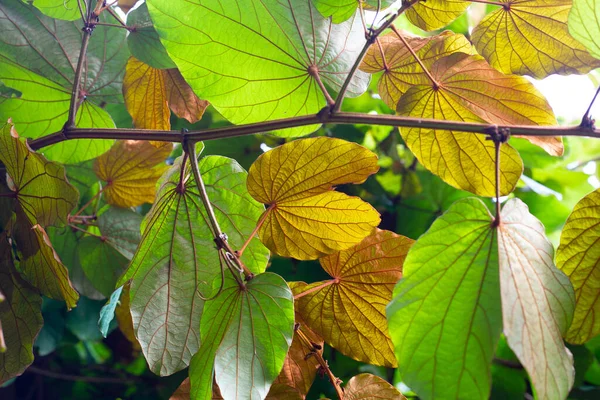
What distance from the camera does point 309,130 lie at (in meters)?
0.54

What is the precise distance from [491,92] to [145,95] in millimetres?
399

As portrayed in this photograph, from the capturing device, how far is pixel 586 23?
416 mm

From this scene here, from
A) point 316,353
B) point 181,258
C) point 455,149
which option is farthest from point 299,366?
point 455,149

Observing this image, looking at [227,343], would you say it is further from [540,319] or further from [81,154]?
[81,154]

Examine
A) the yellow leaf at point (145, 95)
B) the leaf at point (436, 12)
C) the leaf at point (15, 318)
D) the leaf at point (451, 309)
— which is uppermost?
the leaf at point (436, 12)

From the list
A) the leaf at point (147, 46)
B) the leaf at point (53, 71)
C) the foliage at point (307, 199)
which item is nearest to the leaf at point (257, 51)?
the foliage at point (307, 199)

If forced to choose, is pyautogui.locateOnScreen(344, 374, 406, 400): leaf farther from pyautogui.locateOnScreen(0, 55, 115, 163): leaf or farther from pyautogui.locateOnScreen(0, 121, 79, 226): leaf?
pyautogui.locateOnScreen(0, 55, 115, 163): leaf

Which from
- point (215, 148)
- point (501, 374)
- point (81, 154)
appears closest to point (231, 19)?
point (81, 154)

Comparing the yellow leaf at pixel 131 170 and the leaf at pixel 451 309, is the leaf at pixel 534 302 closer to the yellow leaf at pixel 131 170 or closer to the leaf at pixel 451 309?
the leaf at pixel 451 309

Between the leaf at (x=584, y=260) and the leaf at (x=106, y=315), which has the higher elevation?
the leaf at (x=584, y=260)

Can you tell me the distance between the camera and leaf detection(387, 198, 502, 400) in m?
0.38

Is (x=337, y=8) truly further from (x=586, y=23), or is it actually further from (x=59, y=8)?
(x=59, y=8)

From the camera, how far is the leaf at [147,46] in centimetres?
58

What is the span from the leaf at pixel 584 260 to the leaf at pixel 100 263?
0.52m
